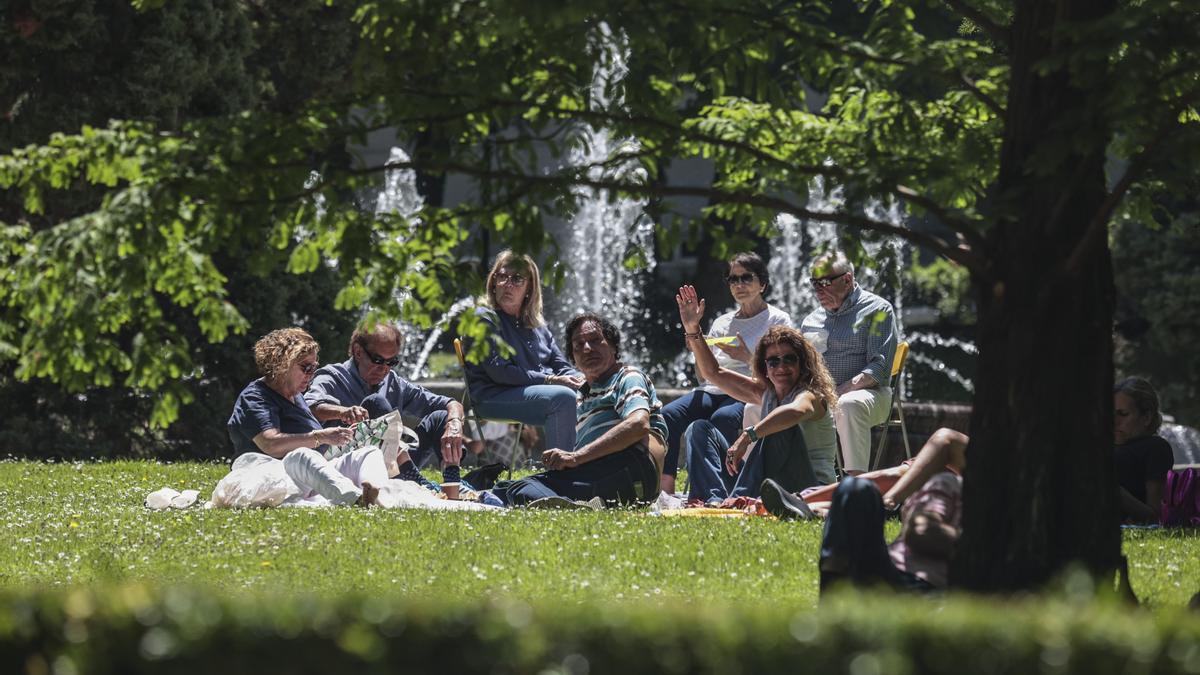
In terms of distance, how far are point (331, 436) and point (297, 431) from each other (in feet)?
1.13

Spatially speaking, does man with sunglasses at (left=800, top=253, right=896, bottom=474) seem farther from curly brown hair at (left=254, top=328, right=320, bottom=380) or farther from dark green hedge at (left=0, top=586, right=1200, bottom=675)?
dark green hedge at (left=0, top=586, right=1200, bottom=675)

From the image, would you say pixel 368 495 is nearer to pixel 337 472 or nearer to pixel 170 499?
pixel 337 472

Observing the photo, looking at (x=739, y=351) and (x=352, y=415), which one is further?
(x=739, y=351)

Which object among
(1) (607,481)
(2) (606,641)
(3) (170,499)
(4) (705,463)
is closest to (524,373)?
(1) (607,481)

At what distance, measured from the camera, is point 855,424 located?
1037 cm

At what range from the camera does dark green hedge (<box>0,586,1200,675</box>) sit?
3.66 m

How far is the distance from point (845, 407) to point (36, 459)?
7.63 meters

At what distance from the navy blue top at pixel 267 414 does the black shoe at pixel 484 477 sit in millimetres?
1367

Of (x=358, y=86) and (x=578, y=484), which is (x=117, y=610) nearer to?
(x=358, y=86)

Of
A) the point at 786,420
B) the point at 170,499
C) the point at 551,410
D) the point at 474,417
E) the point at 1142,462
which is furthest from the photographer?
the point at 474,417

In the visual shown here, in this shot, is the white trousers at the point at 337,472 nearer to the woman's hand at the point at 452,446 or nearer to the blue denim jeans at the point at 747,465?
the woman's hand at the point at 452,446

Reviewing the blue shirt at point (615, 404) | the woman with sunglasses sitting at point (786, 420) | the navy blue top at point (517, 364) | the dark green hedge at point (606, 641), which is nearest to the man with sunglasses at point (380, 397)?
the navy blue top at point (517, 364)

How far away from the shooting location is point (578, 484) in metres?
10.2

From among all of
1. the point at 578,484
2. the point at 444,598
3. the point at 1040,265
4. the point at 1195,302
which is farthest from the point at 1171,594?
the point at 1195,302
